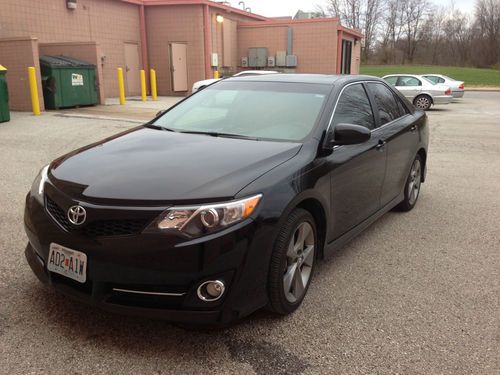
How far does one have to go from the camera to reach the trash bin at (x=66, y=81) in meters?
13.8

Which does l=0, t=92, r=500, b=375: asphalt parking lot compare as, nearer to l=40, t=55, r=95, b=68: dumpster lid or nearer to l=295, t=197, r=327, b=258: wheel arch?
l=295, t=197, r=327, b=258: wheel arch

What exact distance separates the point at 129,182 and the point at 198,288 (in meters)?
0.74

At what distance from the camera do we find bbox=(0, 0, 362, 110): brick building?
14.9 m

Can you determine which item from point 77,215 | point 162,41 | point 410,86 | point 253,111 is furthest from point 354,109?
point 162,41

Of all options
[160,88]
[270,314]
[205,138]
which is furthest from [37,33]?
[270,314]

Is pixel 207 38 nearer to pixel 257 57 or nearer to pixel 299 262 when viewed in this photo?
pixel 257 57

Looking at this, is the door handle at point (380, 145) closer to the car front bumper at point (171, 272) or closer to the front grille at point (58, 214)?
the car front bumper at point (171, 272)

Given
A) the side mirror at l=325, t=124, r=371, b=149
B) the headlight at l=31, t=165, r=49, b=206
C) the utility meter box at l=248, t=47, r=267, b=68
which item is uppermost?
the utility meter box at l=248, t=47, r=267, b=68

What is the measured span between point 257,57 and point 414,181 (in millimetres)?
20923

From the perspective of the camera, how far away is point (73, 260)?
8.80 ft

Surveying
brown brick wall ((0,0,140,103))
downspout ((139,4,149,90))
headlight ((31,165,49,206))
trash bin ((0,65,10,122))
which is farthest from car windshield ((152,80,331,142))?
downspout ((139,4,149,90))

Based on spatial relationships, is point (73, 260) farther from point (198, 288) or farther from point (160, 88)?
point (160, 88)

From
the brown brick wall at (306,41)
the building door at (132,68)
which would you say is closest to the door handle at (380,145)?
the building door at (132,68)

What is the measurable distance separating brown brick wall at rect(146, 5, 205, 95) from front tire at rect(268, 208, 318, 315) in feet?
64.7
